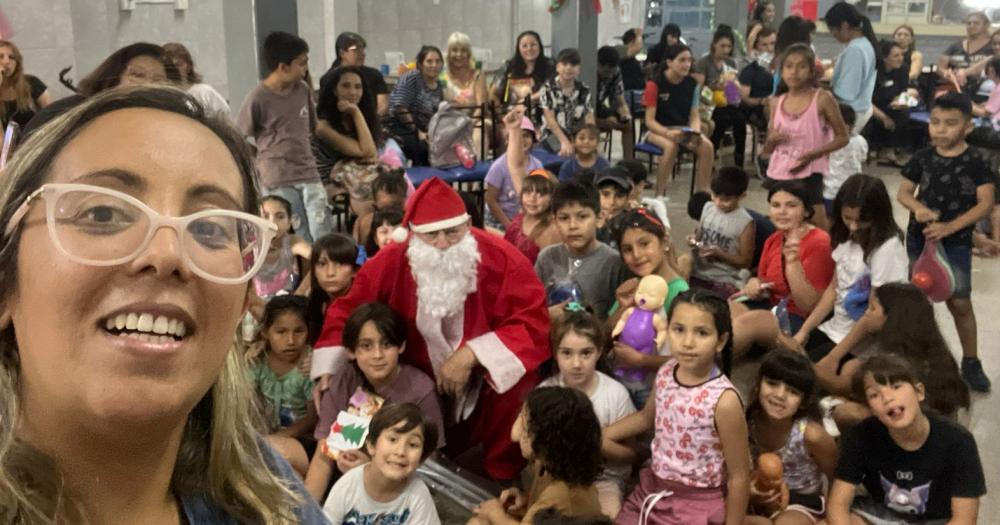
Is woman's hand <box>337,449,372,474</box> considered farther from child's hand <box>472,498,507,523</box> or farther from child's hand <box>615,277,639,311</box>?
child's hand <box>615,277,639,311</box>

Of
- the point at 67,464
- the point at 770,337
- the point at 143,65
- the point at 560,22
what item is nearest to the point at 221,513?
the point at 67,464

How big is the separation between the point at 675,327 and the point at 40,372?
257 cm

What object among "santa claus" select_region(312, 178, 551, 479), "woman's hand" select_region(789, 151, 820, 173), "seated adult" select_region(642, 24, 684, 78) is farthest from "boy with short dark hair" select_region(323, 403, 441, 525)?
"seated adult" select_region(642, 24, 684, 78)

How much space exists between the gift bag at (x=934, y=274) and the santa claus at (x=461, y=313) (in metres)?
1.98

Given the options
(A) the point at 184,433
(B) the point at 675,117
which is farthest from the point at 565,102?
(A) the point at 184,433

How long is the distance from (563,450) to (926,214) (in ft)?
8.06

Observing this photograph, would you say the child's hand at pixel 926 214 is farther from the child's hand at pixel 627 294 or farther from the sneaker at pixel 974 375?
the child's hand at pixel 627 294

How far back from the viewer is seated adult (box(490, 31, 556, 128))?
25.3ft

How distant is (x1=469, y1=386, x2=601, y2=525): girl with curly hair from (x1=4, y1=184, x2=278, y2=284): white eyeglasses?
230 centimetres

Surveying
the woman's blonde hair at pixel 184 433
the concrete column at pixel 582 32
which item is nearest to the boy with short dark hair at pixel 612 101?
the concrete column at pixel 582 32

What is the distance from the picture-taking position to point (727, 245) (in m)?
5.03

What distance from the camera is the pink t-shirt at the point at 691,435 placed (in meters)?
3.05

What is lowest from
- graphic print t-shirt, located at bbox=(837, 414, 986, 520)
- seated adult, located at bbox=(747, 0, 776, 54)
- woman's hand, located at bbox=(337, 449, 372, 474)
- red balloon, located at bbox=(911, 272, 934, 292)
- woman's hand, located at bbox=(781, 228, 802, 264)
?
woman's hand, located at bbox=(337, 449, 372, 474)

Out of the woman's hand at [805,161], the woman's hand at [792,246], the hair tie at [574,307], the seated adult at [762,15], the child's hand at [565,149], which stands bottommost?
the hair tie at [574,307]
